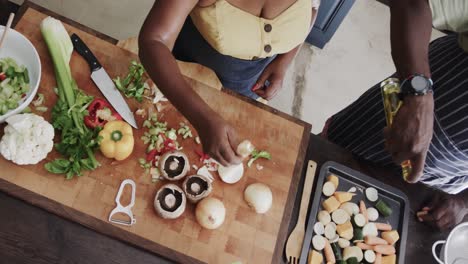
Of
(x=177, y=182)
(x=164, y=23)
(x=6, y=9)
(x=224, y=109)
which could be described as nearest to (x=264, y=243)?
(x=177, y=182)

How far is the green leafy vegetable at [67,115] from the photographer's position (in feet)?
3.85

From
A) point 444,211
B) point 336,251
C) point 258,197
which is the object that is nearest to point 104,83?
point 258,197

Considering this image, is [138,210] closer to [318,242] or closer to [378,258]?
[318,242]

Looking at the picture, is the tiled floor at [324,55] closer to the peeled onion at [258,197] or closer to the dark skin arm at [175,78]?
the peeled onion at [258,197]

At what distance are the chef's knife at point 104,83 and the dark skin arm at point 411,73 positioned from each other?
749mm

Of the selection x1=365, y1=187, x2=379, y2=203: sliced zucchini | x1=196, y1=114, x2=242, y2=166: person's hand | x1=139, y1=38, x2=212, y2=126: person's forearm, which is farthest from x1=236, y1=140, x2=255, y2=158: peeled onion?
x1=365, y1=187, x2=379, y2=203: sliced zucchini

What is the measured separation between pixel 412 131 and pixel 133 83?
0.82m

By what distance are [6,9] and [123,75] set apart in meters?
0.44

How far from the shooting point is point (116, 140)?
3.93 ft

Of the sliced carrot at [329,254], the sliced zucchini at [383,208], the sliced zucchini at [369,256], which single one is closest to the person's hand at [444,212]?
the sliced zucchini at [383,208]

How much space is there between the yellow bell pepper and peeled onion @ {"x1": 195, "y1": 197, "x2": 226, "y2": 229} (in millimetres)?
260

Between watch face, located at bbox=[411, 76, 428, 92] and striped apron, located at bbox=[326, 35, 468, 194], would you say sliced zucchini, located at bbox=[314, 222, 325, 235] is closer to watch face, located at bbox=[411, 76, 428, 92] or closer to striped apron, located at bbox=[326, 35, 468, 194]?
striped apron, located at bbox=[326, 35, 468, 194]

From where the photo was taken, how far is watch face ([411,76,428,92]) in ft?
3.50

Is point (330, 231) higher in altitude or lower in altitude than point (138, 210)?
higher
